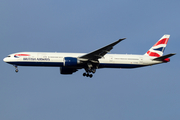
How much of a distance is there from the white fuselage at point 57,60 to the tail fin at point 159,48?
2612mm

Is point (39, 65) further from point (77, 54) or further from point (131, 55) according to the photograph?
point (131, 55)

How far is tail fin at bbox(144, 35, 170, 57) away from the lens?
5081 cm

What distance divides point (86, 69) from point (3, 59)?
12.9m

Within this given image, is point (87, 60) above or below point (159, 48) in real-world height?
below

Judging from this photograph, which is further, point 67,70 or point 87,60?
point 67,70

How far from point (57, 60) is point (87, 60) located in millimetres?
4525

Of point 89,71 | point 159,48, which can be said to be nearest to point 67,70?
point 89,71

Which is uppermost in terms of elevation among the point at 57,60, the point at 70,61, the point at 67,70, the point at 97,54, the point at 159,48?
the point at 159,48

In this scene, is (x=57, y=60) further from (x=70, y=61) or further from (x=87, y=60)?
(x=87, y=60)

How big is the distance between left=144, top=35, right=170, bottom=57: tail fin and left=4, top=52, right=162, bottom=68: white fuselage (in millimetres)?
2612

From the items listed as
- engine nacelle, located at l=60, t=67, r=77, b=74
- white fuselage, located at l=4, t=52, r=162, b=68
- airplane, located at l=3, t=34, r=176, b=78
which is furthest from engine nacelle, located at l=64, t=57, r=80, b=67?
engine nacelle, located at l=60, t=67, r=77, b=74

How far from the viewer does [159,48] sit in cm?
5150

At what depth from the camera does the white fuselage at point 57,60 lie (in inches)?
1751

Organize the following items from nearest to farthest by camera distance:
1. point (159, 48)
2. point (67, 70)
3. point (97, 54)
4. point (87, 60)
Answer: point (97, 54), point (87, 60), point (67, 70), point (159, 48)
